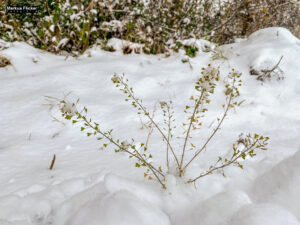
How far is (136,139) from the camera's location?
4.84ft

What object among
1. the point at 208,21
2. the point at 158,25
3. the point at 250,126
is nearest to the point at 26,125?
the point at 250,126

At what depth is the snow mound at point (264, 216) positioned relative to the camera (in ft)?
1.97

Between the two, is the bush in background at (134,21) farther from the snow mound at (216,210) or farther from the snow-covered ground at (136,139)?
the snow mound at (216,210)

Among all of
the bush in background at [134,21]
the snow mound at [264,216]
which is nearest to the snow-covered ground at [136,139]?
the snow mound at [264,216]

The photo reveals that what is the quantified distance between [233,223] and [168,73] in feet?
6.31

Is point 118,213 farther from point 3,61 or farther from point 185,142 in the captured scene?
point 3,61

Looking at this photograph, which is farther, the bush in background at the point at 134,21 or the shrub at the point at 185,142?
the bush in background at the point at 134,21

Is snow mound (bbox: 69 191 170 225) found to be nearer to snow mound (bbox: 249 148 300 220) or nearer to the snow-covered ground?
the snow-covered ground

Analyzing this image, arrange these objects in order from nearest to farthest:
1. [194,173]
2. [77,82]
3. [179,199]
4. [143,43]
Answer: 1. [179,199]
2. [194,173]
3. [77,82]
4. [143,43]

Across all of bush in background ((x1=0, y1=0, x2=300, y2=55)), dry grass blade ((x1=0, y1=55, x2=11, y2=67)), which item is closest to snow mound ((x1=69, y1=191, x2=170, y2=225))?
dry grass blade ((x1=0, y1=55, x2=11, y2=67))

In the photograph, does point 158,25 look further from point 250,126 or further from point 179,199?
point 179,199

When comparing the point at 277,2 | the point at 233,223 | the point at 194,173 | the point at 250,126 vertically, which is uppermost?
the point at 277,2

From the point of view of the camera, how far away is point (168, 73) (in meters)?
2.41

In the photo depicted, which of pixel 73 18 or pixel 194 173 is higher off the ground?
pixel 73 18
